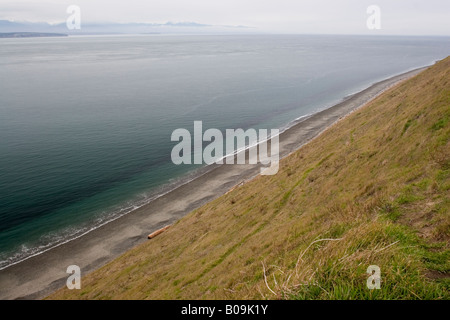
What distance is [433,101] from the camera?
67.2 ft

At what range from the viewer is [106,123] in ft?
200

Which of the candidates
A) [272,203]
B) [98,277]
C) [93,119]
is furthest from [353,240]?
[93,119]

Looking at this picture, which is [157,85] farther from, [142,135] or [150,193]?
[150,193]

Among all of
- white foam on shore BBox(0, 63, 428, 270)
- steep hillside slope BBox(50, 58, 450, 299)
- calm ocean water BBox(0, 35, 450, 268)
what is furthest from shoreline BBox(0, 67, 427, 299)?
steep hillside slope BBox(50, 58, 450, 299)

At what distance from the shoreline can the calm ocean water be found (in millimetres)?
1572

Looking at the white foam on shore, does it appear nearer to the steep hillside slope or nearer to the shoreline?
the shoreline

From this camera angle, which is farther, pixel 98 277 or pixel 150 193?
pixel 150 193

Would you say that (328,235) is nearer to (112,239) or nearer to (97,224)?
(112,239)

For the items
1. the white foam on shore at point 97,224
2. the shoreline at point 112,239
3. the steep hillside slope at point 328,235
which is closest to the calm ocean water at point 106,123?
the white foam on shore at point 97,224

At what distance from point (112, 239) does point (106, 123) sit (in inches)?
1485

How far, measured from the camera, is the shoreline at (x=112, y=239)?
79.1 feet

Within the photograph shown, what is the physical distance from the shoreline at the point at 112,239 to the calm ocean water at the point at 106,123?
5.16ft

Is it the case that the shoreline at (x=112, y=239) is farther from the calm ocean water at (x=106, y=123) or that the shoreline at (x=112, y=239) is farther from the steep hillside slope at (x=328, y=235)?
the steep hillside slope at (x=328, y=235)

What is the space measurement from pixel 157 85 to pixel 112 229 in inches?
2987
